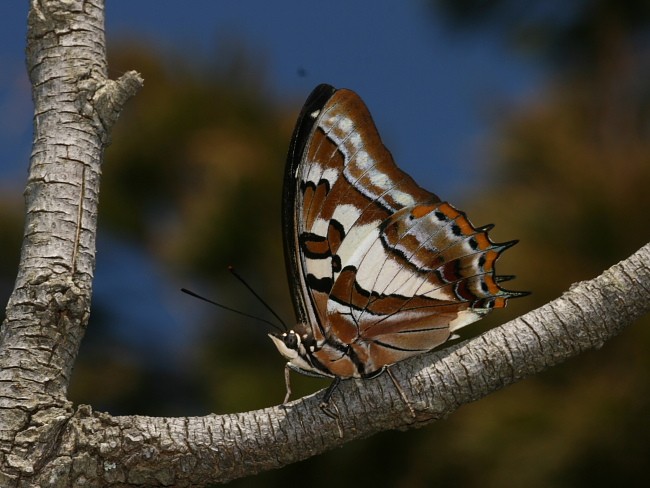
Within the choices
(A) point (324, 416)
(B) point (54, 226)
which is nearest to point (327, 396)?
(A) point (324, 416)

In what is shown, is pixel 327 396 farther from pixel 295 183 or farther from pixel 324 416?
pixel 295 183

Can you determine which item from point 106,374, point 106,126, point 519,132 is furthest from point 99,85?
point 106,374

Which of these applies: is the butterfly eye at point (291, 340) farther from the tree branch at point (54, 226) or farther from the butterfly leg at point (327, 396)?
the tree branch at point (54, 226)

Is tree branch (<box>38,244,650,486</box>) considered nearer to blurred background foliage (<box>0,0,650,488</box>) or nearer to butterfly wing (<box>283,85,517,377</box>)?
butterfly wing (<box>283,85,517,377</box>)

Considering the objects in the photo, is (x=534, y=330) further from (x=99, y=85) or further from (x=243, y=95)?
(x=243, y=95)

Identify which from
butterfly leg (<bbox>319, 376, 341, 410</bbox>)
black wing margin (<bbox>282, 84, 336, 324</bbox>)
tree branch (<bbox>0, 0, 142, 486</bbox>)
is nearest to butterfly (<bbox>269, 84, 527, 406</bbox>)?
black wing margin (<bbox>282, 84, 336, 324</bbox>)

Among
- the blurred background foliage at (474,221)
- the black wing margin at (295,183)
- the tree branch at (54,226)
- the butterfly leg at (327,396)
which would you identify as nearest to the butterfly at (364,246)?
the black wing margin at (295,183)
